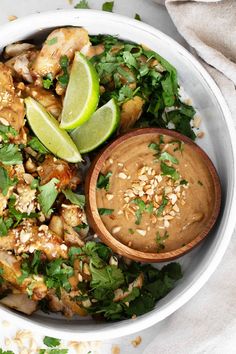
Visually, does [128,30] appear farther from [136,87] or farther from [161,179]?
[161,179]

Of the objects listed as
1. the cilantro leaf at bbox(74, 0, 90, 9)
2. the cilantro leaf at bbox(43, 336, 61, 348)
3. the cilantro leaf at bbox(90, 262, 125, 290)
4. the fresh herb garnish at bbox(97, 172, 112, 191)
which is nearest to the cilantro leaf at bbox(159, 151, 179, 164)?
the fresh herb garnish at bbox(97, 172, 112, 191)

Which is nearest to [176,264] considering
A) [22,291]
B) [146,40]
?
[22,291]

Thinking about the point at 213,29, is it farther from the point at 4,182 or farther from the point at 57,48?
the point at 4,182

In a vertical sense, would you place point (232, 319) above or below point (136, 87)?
below

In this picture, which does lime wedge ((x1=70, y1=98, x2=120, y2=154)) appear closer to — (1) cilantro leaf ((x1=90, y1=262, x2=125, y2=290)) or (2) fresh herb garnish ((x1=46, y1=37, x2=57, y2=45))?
(2) fresh herb garnish ((x1=46, y1=37, x2=57, y2=45))

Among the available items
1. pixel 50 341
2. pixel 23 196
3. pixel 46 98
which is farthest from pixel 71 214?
pixel 50 341

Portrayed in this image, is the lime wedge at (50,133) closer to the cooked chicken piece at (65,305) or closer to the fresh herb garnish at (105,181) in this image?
the fresh herb garnish at (105,181)

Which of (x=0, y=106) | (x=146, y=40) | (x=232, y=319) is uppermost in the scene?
(x=146, y=40)
